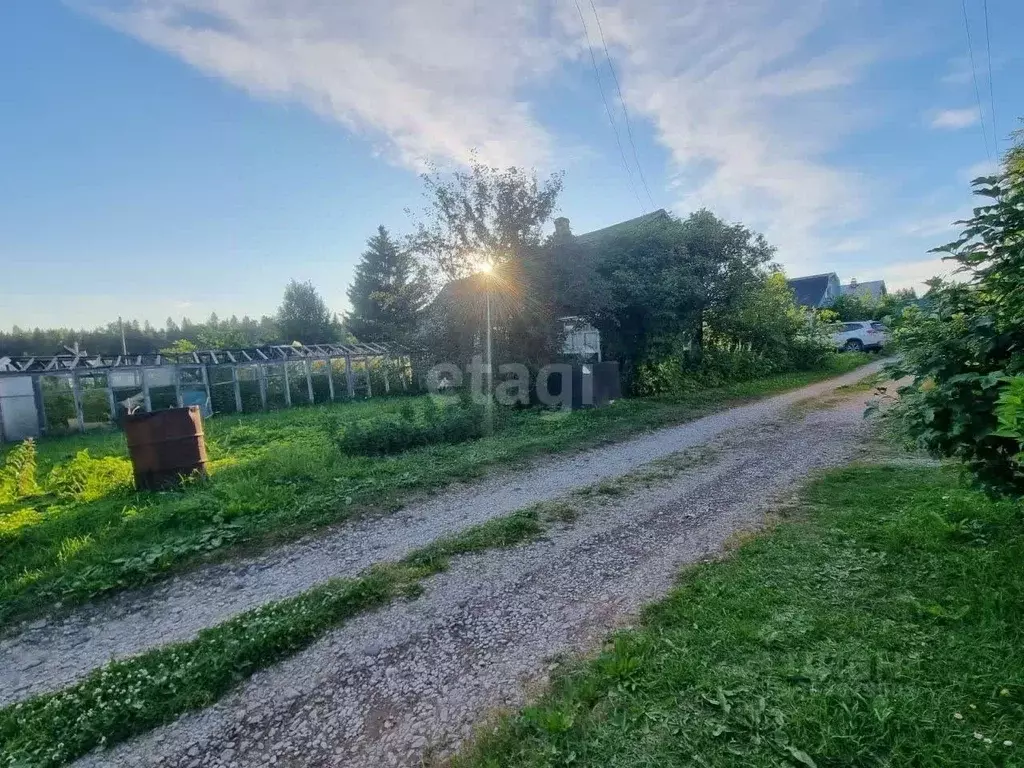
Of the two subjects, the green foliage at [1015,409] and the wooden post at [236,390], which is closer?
the green foliage at [1015,409]

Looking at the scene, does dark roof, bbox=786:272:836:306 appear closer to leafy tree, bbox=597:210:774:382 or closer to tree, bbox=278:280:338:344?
leafy tree, bbox=597:210:774:382

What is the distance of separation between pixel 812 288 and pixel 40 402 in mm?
42627

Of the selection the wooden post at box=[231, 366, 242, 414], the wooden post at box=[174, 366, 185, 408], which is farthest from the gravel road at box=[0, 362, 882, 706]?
the wooden post at box=[174, 366, 185, 408]

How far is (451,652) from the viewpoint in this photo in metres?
2.71

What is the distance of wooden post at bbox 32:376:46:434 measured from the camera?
1301 centimetres

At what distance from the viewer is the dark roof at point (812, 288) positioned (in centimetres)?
3438

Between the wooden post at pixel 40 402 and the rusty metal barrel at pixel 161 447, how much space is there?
10.5 metres

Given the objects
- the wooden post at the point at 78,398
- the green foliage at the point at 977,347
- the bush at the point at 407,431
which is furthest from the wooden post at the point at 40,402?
the green foliage at the point at 977,347

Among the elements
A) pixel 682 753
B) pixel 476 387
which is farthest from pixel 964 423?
pixel 476 387

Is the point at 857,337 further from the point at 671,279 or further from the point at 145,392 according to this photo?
the point at 145,392

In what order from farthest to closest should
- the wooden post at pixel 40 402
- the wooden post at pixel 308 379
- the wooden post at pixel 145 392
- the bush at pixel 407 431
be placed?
the wooden post at pixel 308 379 < the wooden post at pixel 145 392 < the wooden post at pixel 40 402 < the bush at pixel 407 431

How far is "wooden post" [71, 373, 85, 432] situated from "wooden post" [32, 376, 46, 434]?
2.15 ft

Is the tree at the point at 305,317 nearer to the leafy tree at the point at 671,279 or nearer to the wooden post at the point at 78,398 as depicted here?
the wooden post at the point at 78,398

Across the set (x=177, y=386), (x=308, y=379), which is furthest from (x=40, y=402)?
(x=308, y=379)
